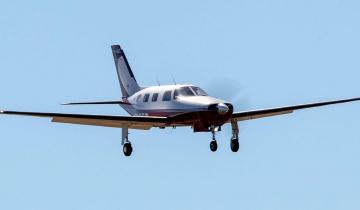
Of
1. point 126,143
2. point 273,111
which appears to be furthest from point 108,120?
point 273,111

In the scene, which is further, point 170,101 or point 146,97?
point 146,97

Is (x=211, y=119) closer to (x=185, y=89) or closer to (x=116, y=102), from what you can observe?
(x=185, y=89)

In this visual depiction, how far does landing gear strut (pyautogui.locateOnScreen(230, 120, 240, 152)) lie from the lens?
50.2 metres

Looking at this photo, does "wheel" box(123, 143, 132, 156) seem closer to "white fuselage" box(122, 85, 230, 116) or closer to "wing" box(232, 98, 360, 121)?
"white fuselage" box(122, 85, 230, 116)

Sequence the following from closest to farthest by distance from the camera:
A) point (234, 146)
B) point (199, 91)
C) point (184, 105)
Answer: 1. point (184, 105)
2. point (234, 146)
3. point (199, 91)

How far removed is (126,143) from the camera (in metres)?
51.9

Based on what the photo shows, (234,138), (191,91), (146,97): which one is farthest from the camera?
(146,97)

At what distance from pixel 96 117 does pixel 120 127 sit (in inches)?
122

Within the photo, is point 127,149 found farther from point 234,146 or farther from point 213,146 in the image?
point 234,146

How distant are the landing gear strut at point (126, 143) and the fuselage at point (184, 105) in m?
1.59

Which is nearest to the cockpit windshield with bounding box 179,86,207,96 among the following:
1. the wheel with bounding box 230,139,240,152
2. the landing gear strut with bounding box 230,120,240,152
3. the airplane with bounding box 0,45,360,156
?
the airplane with bounding box 0,45,360,156

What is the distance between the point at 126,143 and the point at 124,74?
9101mm

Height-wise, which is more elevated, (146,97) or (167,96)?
(167,96)

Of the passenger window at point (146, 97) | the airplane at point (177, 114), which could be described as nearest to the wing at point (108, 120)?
the airplane at point (177, 114)
